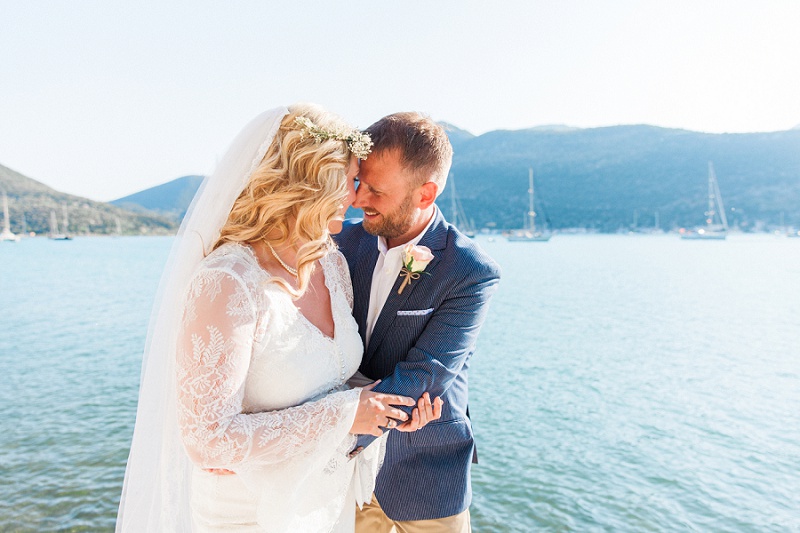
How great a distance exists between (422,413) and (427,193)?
1029 mm

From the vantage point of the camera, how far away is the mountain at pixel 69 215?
121 meters

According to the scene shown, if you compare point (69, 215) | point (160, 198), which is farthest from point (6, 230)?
point (160, 198)

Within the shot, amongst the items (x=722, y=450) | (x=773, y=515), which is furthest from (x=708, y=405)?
(x=773, y=515)

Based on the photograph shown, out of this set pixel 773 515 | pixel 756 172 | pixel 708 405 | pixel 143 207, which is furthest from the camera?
pixel 143 207

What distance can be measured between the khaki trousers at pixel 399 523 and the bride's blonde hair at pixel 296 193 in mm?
1275

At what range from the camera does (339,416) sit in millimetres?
2238

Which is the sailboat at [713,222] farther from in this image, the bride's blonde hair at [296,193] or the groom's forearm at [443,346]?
the bride's blonde hair at [296,193]

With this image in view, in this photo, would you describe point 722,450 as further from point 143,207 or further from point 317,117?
point 143,207

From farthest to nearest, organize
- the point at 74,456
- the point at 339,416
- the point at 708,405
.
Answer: the point at 708,405, the point at 74,456, the point at 339,416

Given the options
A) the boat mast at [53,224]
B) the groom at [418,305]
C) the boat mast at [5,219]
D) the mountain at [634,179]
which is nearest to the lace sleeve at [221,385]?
the groom at [418,305]

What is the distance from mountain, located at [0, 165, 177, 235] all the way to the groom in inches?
4952

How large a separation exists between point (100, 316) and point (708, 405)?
20647mm

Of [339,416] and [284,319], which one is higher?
[284,319]

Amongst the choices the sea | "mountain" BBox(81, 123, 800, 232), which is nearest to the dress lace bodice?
the sea
